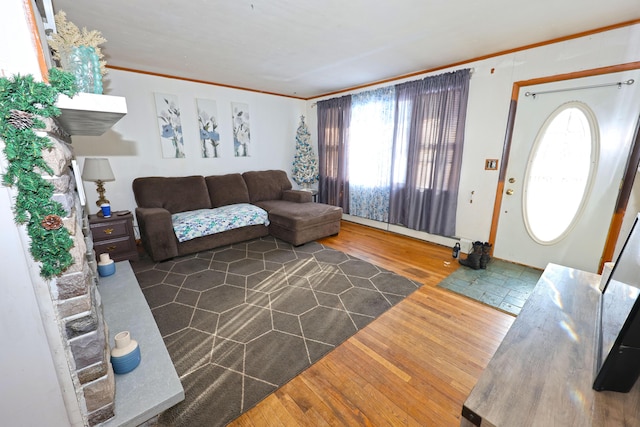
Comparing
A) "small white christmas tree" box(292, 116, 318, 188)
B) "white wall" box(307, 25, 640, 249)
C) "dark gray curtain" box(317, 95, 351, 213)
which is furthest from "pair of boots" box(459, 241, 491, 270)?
"small white christmas tree" box(292, 116, 318, 188)

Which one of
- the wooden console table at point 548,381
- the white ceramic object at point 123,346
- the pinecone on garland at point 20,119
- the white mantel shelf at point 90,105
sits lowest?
the white ceramic object at point 123,346

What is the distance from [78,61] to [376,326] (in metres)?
2.25

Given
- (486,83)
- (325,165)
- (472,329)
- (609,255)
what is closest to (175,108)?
(325,165)

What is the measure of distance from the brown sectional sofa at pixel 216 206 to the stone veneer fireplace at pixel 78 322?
6.90 ft

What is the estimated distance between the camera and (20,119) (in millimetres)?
778

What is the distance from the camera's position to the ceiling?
1.89 metres

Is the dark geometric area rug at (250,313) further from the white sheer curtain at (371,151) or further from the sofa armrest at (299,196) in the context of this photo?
the white sheer curtain at (371,151)

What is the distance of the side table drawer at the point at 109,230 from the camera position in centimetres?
283

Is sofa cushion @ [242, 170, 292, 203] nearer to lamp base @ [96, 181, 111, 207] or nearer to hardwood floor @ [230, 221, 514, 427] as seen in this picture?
lamp base @ [96, 181, 111, 207]

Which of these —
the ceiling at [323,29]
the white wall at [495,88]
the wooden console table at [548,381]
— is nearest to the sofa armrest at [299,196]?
the ceiling at [323,29]

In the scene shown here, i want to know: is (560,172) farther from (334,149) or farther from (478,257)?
(334,149)

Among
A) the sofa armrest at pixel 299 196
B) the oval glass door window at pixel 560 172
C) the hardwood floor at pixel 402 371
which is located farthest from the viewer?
the sofa armrest at pixel 299 196

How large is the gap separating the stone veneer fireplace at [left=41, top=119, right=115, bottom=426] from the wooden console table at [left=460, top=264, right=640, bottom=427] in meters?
1.37

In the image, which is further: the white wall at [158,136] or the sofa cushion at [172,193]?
the sofa cushion at [172,193]
